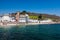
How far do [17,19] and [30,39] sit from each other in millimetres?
104983

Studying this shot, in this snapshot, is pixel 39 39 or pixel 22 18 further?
pixel 22 18

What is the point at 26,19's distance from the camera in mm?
139875

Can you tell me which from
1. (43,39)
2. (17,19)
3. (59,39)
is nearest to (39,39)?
(43,39)

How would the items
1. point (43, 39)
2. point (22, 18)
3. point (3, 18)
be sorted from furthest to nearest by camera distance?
point (22, 18), point (3, 18), point (43, 39)

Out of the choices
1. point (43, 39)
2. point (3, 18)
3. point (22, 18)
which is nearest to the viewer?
point (43, 39)

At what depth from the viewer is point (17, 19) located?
133 meters

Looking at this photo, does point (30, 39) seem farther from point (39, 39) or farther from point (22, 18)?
point (22, 18)

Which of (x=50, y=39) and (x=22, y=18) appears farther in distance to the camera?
(x=22, y=18)

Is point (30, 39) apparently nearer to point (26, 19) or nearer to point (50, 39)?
point (50, 39)

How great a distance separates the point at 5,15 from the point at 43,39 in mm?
112492

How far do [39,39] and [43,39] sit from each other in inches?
24.0

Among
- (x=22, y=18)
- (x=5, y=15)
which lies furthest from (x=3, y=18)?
(x=22, y=18)

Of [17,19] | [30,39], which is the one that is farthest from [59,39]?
[17,19]

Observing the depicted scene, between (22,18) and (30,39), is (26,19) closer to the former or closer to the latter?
(22,18)
